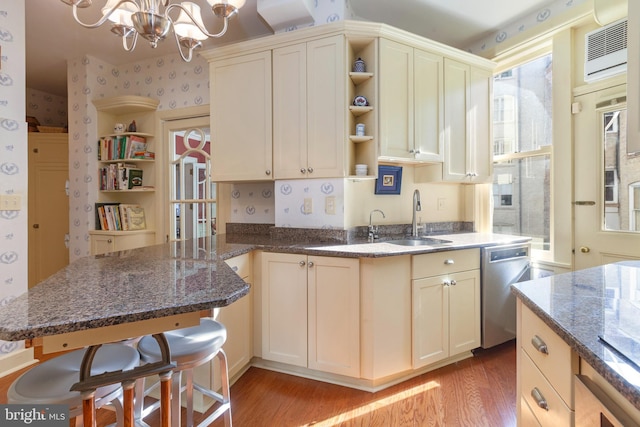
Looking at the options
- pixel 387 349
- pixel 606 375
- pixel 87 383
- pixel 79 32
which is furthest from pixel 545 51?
pixel 79 32

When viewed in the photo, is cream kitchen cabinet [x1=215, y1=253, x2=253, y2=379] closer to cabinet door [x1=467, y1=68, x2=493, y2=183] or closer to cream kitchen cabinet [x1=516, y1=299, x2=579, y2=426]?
cream kitchen cabinet [x1=516, y1=299, x2=579, y2=426]

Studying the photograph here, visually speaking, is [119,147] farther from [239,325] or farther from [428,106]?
[428,106]

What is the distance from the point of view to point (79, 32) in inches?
117

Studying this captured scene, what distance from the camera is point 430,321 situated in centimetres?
209

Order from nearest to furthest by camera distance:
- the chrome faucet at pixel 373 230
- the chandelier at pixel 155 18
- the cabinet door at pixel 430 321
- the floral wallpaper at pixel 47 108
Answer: the chandelier at pixel 155 18, the cabinet door at pixel 430 321, the chrome faucet at pixel 373 230, the floral wallpaper at pixel 47 108

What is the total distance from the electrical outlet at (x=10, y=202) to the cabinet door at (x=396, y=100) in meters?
2.62

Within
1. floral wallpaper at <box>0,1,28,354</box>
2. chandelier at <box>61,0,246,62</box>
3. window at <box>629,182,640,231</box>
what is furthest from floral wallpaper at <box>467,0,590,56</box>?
floral wallpaper at <box>0,1,28,354</box>

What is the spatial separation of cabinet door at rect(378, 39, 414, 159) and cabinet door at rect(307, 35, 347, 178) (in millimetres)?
295

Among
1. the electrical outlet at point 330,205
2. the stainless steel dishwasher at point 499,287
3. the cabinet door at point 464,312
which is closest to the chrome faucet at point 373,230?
the electrical outlet at point 330,205

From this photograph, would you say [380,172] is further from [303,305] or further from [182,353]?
[182,353]

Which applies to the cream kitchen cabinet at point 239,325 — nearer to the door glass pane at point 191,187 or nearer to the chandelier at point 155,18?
the chandelier at point 155,18

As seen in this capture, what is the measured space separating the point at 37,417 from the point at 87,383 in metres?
0.17

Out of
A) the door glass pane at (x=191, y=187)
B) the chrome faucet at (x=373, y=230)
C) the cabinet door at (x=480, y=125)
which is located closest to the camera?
the chrome faucet at (x=373, y=230)

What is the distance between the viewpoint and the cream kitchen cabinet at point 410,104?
2.31 m
